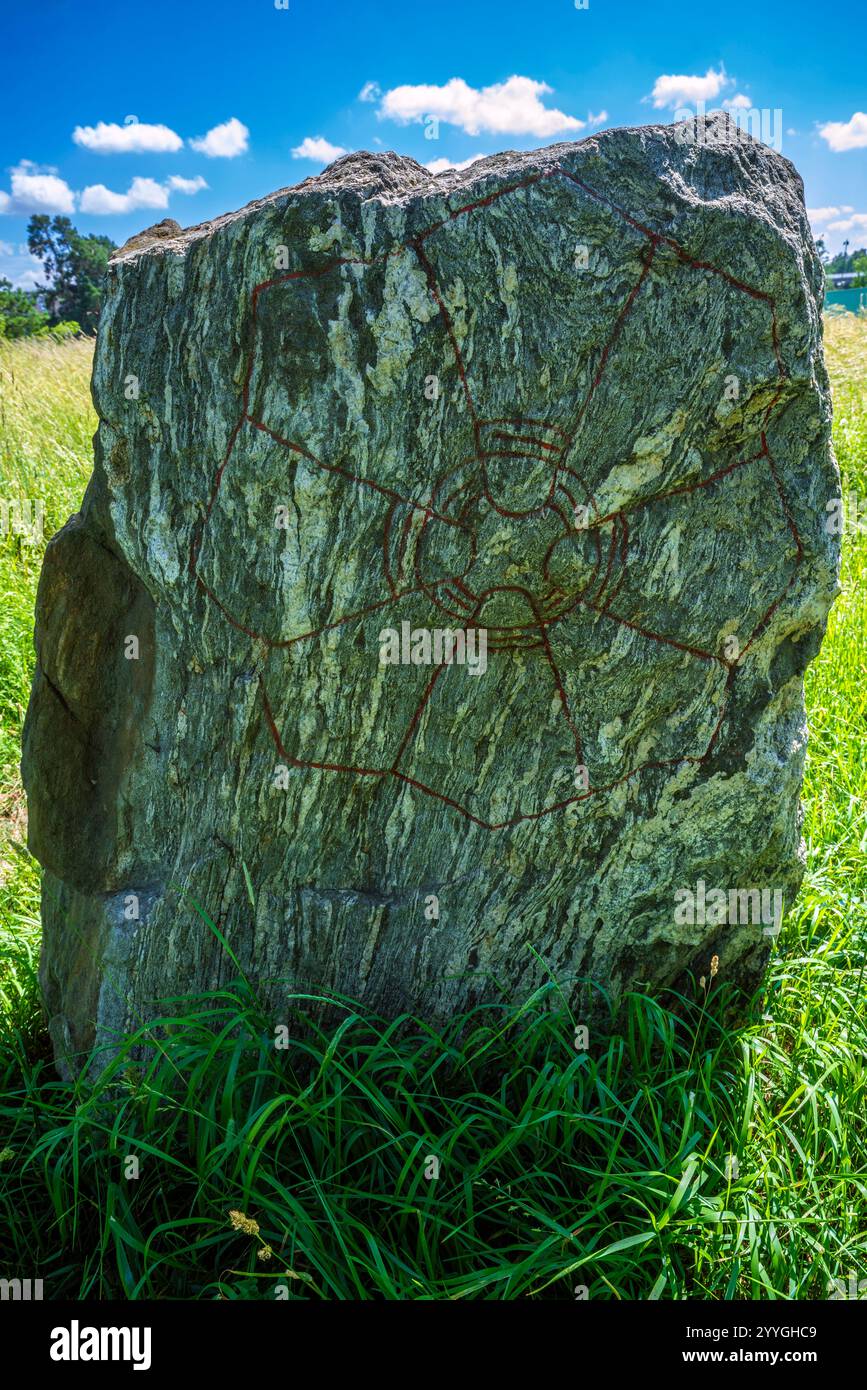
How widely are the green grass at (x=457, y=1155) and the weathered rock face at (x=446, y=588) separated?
147 millimetres

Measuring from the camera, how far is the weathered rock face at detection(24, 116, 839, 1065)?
1.97m

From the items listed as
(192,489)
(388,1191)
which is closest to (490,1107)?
(388,1191)

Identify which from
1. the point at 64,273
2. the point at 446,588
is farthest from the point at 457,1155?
the point at 64,273

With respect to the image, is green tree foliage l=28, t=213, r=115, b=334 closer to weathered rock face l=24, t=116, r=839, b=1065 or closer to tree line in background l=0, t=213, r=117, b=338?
tree line in background l=0, t=213, r=117, b=338

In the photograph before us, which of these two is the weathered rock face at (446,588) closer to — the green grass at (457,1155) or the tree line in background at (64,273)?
the green grass at (457,1155)

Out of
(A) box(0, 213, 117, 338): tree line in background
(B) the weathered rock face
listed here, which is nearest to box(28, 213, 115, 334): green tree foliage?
(A) box(0, 213, 117, 338): tree line in background

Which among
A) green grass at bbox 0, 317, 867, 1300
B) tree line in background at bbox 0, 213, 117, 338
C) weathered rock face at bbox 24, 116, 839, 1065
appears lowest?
green grass at bbox 0, 317, 867, 1300

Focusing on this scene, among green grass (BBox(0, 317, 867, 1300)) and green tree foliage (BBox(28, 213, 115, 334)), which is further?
green tree foliage (BBox(28, 213, 115, 334))

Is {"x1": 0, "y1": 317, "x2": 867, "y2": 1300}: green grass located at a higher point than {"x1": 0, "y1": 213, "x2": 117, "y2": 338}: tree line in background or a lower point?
lower

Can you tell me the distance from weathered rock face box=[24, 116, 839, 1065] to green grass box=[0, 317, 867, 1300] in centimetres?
15

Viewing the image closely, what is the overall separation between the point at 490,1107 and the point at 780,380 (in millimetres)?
1725
